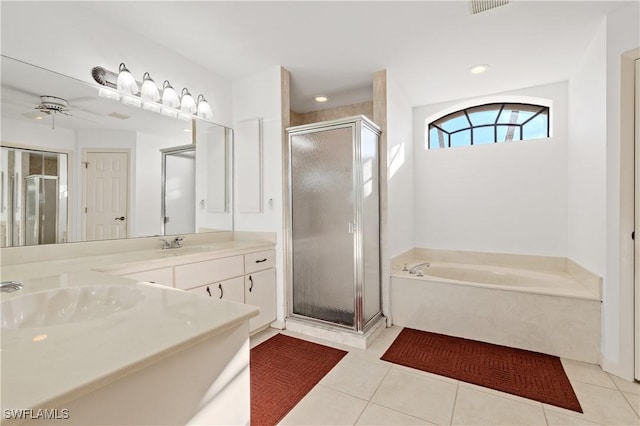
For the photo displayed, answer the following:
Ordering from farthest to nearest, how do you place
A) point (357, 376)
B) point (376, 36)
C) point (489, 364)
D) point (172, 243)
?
point (172, 243), point (376, 36), point (489, 364), point (357, 376)

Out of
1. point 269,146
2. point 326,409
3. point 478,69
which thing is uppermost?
point 478,69

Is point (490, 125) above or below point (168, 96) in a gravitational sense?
above

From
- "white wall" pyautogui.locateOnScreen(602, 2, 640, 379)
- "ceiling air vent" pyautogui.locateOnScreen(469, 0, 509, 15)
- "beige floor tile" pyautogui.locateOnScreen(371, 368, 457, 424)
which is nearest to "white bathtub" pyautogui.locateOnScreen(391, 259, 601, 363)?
"white wall" pyautogui.locateOnScreen(602, 2, 640, 379)

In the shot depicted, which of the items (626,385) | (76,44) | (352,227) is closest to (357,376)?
(352,227)

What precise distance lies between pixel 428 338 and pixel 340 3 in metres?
2.77

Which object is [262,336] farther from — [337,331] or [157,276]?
[157,276]

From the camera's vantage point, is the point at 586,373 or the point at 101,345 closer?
the point at 101,345

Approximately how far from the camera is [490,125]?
3.58 meters

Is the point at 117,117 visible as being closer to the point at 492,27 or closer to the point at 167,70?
the point at 167,70

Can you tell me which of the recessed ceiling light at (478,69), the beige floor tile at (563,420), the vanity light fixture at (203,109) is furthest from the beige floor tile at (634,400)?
the vanity light fixture at (203,109)

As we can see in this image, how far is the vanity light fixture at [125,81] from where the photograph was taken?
211 centimetres

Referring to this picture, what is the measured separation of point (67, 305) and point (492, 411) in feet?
7.04

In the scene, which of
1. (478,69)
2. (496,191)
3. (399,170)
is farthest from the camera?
(496,191)

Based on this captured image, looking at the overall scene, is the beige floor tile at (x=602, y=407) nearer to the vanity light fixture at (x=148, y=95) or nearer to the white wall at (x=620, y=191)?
the white wall at (x=620, y=191)
